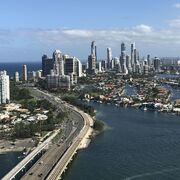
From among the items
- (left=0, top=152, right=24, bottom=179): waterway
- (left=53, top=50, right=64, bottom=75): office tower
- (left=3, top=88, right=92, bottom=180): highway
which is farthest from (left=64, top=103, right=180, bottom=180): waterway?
(left=53, top=50, right=64, bottom=75): office tower

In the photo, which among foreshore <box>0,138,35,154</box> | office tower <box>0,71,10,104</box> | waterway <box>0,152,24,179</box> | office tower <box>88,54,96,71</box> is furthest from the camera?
office tower <box>88,54,96,71</box>

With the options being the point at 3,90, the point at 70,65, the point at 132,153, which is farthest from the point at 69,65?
the point at 132,153

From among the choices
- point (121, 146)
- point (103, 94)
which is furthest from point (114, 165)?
point (103, 94)

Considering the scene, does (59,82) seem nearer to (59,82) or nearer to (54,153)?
(59,82)

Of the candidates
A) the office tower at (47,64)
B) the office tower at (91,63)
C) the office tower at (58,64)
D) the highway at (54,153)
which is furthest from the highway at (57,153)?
the office tower at (91,63)

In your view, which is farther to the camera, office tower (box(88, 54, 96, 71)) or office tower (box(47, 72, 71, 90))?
office tower (box(88, 54, 96, 71))

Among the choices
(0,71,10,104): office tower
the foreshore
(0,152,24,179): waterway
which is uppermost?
(0,71,10,104): office tower

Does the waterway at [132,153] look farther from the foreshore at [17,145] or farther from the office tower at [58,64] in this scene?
the office tower at [58,64]

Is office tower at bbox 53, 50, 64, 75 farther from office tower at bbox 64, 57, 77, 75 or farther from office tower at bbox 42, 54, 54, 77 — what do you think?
office tower at bbox 42, 54, 54, 77
